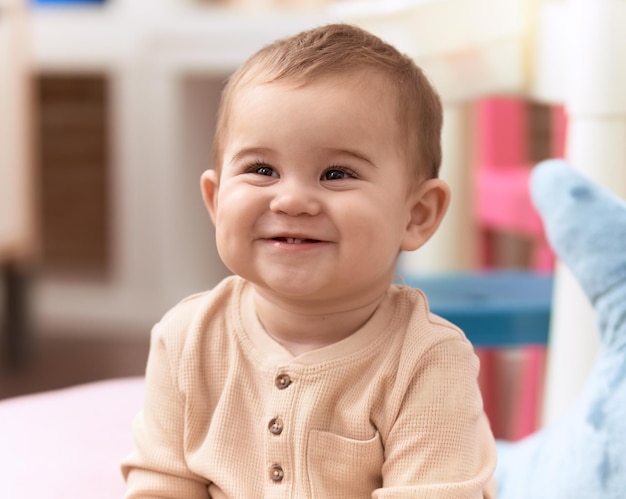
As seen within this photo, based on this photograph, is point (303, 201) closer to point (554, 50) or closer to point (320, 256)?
point (320, 256)

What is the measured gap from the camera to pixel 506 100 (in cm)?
176

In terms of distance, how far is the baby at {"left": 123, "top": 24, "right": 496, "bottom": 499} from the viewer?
61 cm

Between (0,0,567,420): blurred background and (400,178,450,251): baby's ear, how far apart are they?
3.80 ft

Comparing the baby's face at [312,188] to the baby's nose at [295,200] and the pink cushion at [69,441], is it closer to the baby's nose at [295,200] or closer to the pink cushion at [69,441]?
the baby's nose at [295,200]

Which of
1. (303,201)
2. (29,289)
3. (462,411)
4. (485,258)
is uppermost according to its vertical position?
(303,201)

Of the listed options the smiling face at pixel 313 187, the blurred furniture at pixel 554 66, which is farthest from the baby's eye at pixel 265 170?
the blurred furniture at pixel 554 66

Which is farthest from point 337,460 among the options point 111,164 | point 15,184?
point 111,164

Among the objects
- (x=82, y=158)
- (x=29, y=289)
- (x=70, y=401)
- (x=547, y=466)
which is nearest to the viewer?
(x=547, y=466)

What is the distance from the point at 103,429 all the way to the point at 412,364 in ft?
1.28

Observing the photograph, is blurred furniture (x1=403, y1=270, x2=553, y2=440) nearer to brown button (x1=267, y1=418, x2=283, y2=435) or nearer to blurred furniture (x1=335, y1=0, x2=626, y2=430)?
blurred furniture (x1=335, y1=0, x2=626, y2=430)

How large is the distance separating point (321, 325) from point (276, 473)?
0.32 ft

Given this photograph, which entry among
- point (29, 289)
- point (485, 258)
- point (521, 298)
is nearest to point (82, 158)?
point (29, 289)

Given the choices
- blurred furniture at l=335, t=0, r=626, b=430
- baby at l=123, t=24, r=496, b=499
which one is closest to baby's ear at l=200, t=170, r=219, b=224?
baby at l=123, t=24, r=496, b=499

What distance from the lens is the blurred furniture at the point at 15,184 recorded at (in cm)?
215
